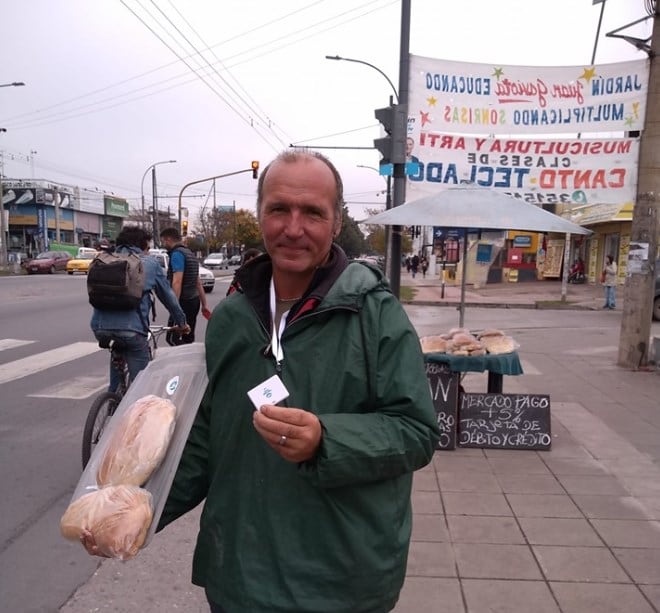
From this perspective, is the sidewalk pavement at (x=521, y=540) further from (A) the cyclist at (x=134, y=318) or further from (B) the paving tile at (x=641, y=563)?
(A) the cyclist at (x=134, y=318)

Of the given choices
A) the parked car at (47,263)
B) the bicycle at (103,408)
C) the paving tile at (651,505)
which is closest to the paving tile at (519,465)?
the paving tile at (651,505)

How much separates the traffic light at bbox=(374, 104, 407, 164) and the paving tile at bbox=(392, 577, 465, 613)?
5.81m

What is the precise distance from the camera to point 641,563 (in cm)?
317

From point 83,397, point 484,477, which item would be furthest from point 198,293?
point 484,477

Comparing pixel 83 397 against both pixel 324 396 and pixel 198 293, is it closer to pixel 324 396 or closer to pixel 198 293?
pixel 198 293

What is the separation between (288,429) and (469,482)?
3449 millimetres

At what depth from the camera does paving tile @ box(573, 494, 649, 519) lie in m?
3.77

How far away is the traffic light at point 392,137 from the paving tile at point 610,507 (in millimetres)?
5015

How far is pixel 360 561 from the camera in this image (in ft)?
4.60

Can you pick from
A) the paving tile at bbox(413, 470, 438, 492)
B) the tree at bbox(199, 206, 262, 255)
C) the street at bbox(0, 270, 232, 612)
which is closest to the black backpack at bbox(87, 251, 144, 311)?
the street at bbox(0, 270, 232, 612)

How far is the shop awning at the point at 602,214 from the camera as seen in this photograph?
22.2m

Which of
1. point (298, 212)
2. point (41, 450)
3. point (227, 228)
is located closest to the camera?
point (298, 212)

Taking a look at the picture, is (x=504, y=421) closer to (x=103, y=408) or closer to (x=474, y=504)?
(x=474, y=504)

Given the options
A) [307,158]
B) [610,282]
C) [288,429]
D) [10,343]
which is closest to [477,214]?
[307,158]
